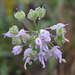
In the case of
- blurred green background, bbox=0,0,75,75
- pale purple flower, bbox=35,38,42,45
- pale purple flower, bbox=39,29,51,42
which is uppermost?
blurred green background, bbox=0,0,75,75

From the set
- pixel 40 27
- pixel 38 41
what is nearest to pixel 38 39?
pixel 38 41

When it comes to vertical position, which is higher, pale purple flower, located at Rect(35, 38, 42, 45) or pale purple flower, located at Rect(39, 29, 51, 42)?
pale purple flower, located at Rect(39, 29, 51, 42)

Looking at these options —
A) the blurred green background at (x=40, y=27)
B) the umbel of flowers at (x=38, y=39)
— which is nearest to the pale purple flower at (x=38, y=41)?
the umbel of flowers at (x=38, y=39)

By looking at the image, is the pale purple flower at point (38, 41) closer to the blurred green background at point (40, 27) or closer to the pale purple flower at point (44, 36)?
the pale purple flower at point (44, 36)

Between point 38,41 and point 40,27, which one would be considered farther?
point 40,27

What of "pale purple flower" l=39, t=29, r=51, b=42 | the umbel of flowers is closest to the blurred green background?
the umbel of flowers

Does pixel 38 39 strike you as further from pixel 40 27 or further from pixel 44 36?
pixel 40 27

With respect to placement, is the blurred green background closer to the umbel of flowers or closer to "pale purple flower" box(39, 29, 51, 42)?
the umbel of flowers

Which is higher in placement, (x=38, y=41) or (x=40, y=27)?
(x=40, y=27)
